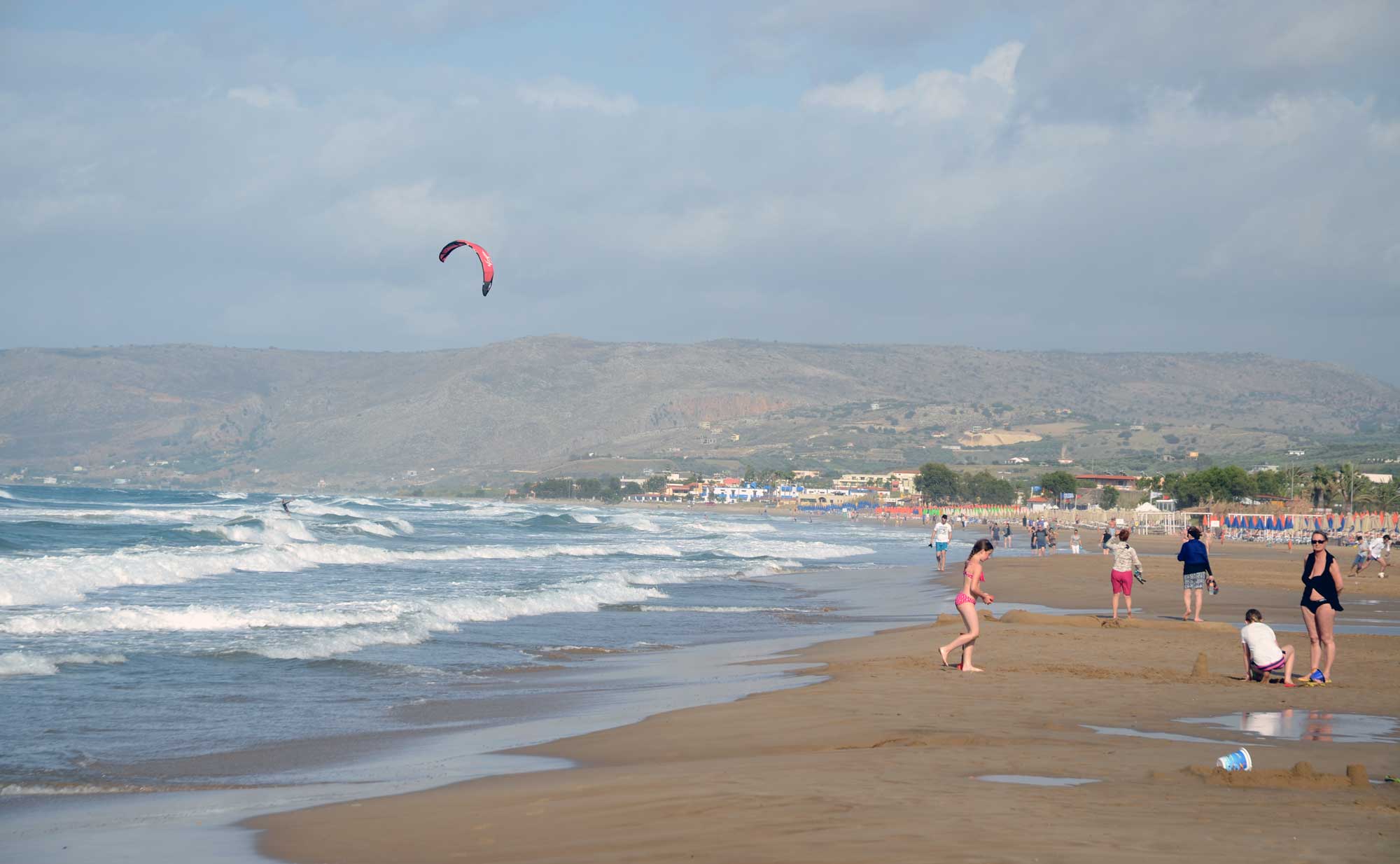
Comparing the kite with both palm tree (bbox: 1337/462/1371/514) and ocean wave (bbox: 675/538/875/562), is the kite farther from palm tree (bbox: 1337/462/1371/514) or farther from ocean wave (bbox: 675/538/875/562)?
palm tree (bbox: 1337/462/1371/514)

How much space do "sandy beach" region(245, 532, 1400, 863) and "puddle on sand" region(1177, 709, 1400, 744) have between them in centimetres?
4

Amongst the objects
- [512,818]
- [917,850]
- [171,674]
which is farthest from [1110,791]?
[171,674]

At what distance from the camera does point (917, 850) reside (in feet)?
17.7

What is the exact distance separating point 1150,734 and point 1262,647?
394cm

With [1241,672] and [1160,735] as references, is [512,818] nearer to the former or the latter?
[1160,735]

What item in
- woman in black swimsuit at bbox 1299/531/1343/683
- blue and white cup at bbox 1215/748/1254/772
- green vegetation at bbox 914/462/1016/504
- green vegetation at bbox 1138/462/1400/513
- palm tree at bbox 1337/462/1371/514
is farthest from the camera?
green vegetation at bbox 914/462/1016/504

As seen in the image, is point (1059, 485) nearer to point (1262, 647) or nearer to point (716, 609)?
point (716, 609)

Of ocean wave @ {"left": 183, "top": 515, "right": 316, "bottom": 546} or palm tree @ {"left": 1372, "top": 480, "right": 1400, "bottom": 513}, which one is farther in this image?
palm tree @ {"left": 1372, "top": 480, "right": 1400, "bottom": 513}

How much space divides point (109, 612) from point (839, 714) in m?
12.5

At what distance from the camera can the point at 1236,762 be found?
Answer: 713 cm

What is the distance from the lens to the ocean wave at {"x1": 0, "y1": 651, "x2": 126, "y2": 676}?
1322cm

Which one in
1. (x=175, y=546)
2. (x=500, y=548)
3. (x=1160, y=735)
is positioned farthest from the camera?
(x=500, y=548)

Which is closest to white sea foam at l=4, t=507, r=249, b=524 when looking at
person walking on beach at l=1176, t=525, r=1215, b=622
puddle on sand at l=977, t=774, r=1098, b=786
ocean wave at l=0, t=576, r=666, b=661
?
ocean wave at l=0, t=576, r=666, b=661

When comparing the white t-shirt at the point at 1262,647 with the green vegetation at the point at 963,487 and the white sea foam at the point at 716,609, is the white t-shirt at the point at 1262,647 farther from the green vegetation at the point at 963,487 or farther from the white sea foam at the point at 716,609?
the green vegetation at the point at 963,487
